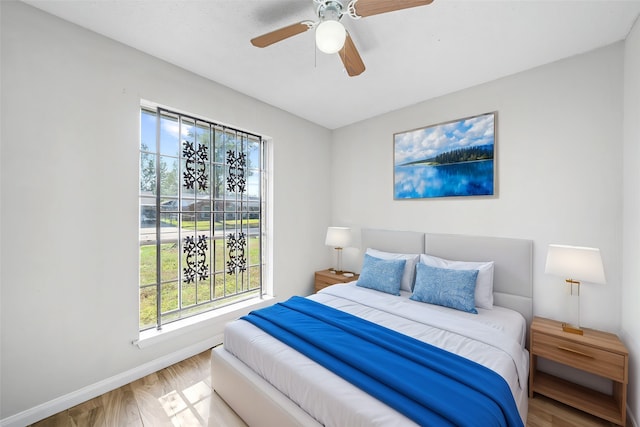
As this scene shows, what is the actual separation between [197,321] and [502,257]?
3060mm

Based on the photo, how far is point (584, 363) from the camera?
1.77 m

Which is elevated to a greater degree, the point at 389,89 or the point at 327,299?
the point at 389,89

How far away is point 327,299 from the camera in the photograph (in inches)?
96.3

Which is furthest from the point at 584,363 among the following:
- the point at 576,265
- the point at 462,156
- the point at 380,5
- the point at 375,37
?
the point at 375,37

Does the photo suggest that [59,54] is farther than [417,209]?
No

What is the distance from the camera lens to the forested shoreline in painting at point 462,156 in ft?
8.45

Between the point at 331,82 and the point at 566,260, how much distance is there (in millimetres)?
2516

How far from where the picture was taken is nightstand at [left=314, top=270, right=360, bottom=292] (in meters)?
3.38

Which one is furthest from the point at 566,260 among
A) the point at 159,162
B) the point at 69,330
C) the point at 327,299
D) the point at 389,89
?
the point at 69,330

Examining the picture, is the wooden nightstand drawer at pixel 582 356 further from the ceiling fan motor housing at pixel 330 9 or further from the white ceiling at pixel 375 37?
the ceiling fan motor housing at pixel 330 9

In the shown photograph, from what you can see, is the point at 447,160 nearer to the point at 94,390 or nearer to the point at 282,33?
the point at 282,33

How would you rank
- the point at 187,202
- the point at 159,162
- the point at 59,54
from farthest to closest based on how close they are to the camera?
the point at 187,202 < the point at 159,162 < the point at 59,54

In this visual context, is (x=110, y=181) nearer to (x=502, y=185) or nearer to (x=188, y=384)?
(x=188, y=384)

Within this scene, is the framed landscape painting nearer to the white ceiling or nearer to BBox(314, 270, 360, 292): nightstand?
the white ceiling
